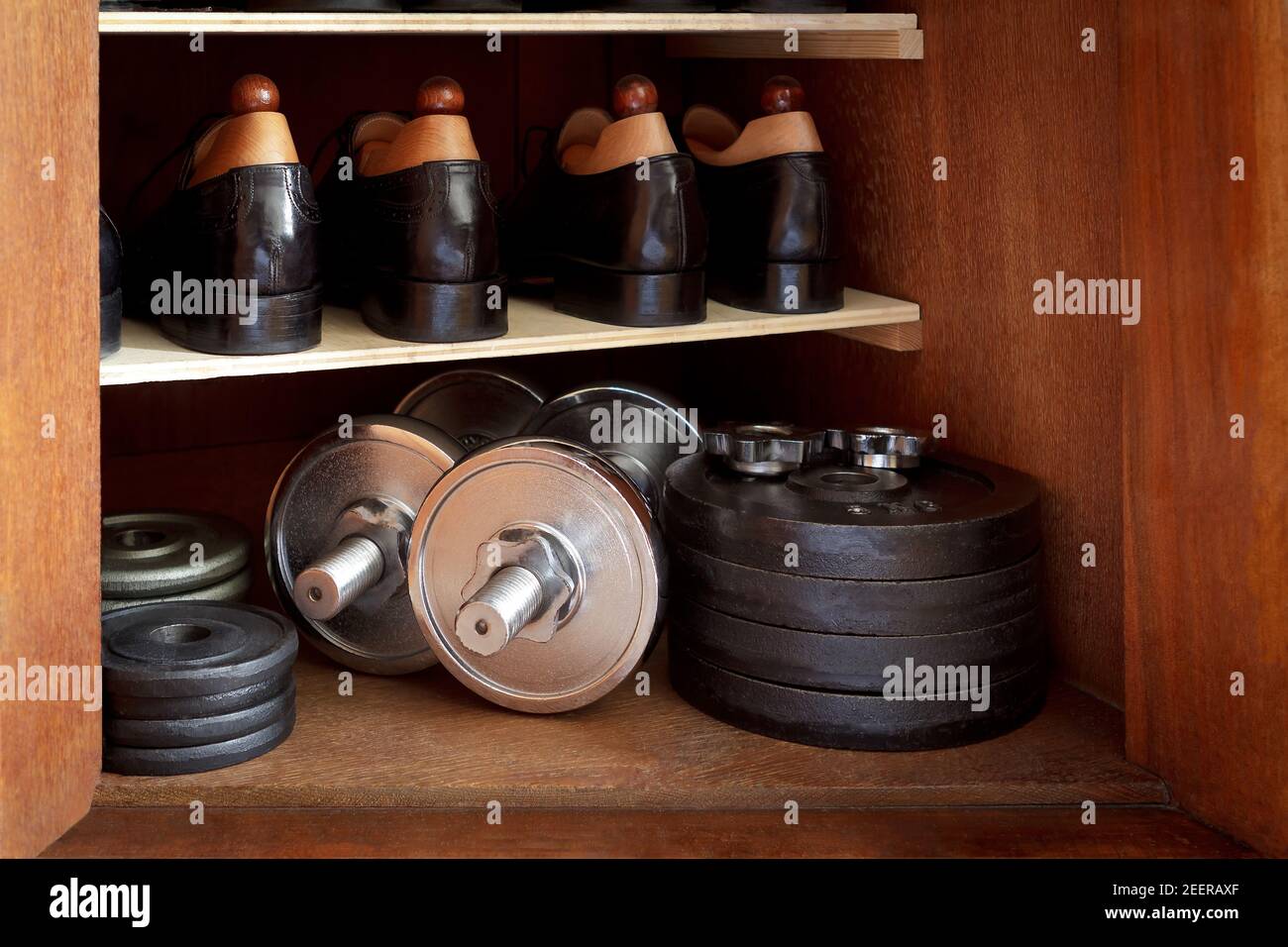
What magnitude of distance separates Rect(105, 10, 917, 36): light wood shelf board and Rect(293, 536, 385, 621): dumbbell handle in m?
0.45

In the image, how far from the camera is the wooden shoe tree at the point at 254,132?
1269 mm

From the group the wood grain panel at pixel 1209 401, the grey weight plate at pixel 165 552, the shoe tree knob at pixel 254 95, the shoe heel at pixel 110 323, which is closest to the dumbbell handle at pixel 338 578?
the grey weight plate at pixel 165 552

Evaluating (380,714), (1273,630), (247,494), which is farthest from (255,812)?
(1273,630)

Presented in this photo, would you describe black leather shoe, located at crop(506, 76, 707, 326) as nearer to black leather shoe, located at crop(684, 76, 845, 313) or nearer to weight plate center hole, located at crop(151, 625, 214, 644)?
black leather shoe, located at crop(684, 76, 845, 313)

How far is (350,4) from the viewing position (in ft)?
4.32

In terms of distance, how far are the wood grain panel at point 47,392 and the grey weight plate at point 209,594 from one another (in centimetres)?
22

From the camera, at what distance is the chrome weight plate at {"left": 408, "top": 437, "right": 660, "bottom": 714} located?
1.29 meters

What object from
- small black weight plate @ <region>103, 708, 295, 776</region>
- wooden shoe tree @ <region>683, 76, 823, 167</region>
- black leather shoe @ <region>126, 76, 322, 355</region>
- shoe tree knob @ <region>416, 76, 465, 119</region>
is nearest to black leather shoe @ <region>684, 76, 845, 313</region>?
wooden shoe tree @ <region>683, 76, 823, 167</region>

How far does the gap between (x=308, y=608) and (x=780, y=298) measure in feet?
1.77

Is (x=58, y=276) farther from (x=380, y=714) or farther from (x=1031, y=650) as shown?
(x=1031, y=650)

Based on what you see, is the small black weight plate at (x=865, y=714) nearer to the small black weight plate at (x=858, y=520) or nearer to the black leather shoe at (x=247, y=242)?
the small black weight plate at (x=858, y=520)

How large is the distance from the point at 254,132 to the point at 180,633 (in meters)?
0.43

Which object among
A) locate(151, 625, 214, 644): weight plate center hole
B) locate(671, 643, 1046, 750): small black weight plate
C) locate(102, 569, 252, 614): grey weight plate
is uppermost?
locate(102, 569, 252, 614): grey weight plate

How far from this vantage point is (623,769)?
126cm
